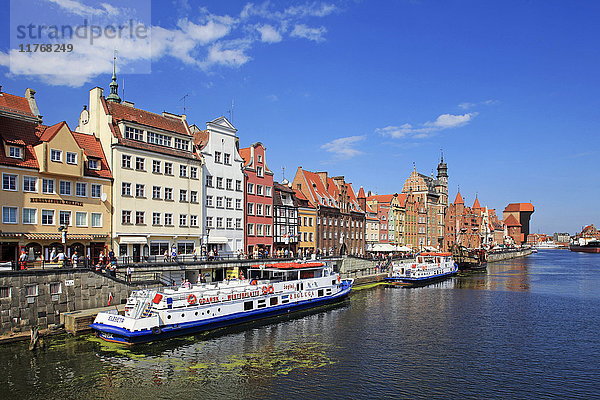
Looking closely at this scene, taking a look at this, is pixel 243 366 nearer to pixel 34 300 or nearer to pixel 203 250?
pixel 34 300

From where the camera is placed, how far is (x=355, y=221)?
105625 millimetres

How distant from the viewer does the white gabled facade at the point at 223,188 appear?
66688mm

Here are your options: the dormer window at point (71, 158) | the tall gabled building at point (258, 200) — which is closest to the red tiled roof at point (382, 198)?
the tall gabled building at point (258, 200)

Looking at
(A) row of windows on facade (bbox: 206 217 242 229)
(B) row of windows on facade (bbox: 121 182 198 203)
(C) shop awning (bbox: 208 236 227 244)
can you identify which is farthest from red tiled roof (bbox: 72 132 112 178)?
(C) shop awning (bbox: 208 236 227 244)

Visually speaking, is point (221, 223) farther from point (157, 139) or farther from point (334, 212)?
point (334, 212)

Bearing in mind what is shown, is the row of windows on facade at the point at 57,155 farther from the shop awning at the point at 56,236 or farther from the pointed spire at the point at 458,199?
the pointed spire at the point at 458,199

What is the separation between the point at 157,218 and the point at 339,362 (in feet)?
111

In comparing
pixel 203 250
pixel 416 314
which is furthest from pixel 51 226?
pixel 416 314

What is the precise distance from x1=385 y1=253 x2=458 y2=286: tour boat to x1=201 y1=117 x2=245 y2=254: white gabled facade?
2938 centimetres

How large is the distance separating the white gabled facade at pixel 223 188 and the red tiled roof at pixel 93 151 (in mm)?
14513

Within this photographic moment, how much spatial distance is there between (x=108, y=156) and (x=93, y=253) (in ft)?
36.3

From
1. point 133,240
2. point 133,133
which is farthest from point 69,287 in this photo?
point 133,133

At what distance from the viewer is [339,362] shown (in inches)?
1316

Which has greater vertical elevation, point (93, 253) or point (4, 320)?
point (93, 253)
